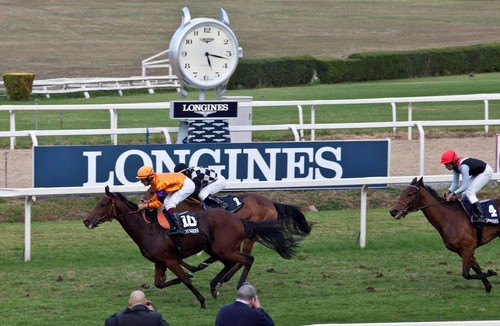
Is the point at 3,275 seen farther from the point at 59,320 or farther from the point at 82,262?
the point at 59,320

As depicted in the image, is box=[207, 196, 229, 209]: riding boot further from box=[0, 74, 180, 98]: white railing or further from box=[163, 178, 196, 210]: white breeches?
box=[0, 74, 180, 98]: white railing

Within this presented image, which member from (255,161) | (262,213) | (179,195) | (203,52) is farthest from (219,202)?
(203,52)

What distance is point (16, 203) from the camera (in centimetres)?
1266

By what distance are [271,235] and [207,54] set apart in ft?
11.9

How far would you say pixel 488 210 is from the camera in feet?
32.2

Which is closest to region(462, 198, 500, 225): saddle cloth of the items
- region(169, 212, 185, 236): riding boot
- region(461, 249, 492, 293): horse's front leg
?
region(461, 249, 492, 293): horse's front leg

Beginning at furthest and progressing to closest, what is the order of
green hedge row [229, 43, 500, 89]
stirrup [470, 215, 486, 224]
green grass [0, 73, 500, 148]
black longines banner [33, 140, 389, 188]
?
green hedge row [229, 43, 500, 89] < green grass [0, 73, 500, 148] < black longines banner [33, 140, 389, 188] < stirrup [470, 215, 486, 224]

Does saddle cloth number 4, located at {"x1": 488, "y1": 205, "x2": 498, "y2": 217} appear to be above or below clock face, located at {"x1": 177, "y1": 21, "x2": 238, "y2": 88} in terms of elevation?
below

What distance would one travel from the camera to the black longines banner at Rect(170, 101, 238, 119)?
40.2 feet

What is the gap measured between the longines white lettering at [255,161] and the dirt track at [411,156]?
1964mm

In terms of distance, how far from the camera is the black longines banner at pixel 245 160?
11.3 metres

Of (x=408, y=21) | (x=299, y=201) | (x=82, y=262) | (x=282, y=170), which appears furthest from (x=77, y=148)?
(x=408, y=21)

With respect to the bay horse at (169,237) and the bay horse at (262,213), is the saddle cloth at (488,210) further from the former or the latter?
the bay horse at (169,237)

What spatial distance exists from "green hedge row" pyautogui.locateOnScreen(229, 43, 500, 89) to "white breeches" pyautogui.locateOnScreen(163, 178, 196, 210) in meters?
19.7
